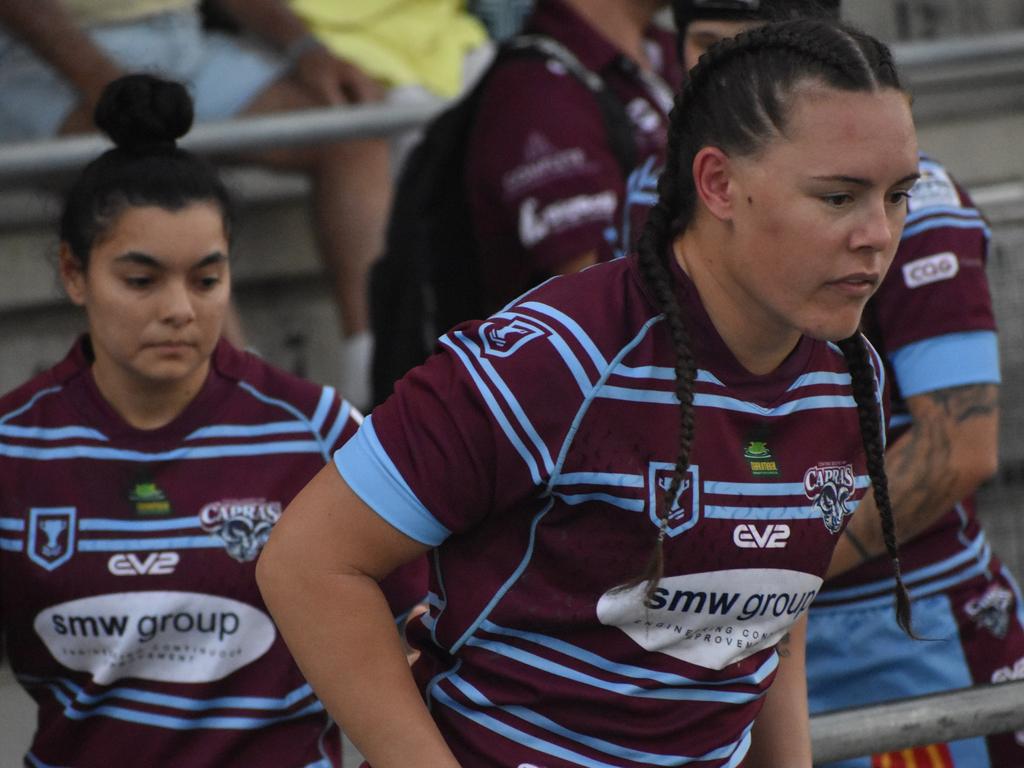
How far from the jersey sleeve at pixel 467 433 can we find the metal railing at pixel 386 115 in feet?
5.06

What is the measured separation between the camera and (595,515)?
65.9 inches

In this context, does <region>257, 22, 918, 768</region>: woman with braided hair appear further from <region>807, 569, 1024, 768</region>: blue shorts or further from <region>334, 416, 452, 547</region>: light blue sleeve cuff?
<region>807, 569, 1024, 768</region>: blue shorts

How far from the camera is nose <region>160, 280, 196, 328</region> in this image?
246cm

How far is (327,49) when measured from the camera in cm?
430

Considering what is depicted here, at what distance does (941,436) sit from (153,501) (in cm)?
121

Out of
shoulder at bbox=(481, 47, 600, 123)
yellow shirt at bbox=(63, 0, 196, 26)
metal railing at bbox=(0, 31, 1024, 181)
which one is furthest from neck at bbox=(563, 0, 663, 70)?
yellow shirt at bbox=(63, 0, 196, 26)

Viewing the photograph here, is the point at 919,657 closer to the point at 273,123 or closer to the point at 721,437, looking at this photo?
the point at 721,437

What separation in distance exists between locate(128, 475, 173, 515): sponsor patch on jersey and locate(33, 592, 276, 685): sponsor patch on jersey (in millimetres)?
128

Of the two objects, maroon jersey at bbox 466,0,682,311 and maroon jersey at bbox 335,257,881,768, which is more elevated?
maroon jersey at bbox 466,0,682,311

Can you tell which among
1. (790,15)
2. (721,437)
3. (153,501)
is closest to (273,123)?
(153,501)

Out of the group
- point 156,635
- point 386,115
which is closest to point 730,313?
point 156,635

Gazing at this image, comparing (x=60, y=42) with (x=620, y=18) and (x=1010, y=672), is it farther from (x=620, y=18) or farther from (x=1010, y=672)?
(x=1010, y=672)

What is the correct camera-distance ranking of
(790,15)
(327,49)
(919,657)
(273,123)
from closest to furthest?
(790,15) → (919,657) → (273,123) → (327,49)

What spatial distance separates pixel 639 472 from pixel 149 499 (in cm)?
101
